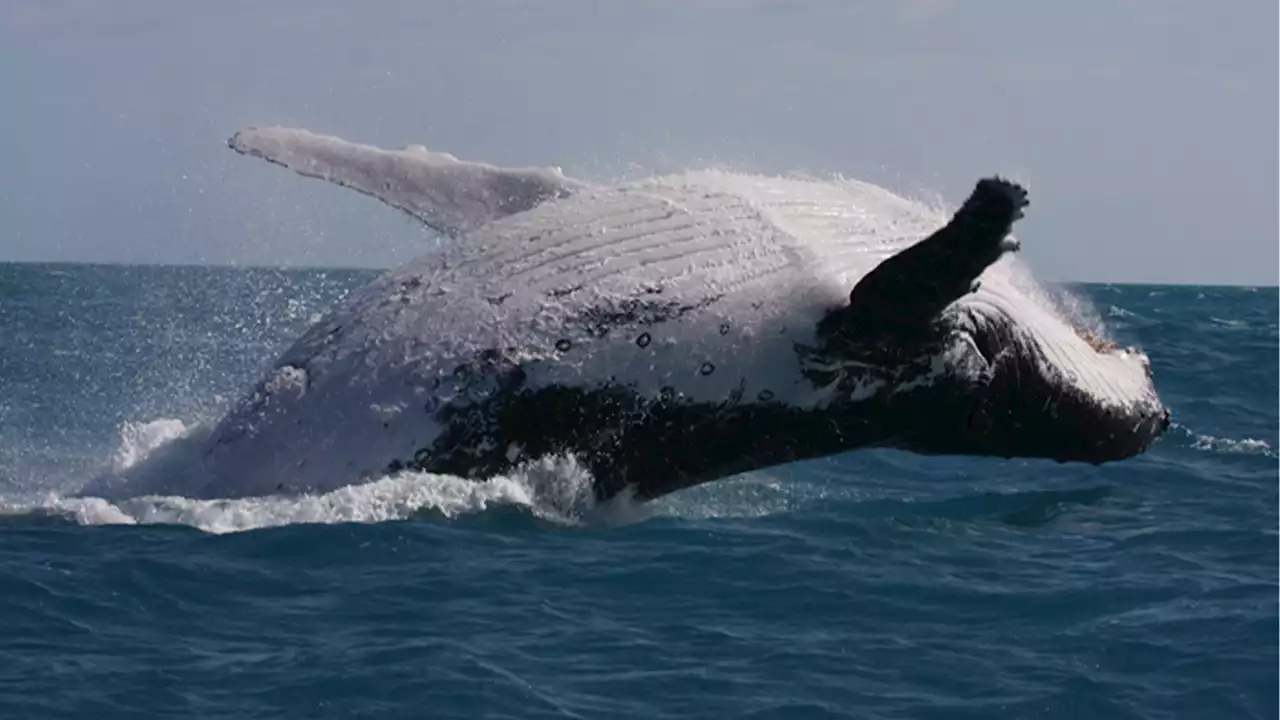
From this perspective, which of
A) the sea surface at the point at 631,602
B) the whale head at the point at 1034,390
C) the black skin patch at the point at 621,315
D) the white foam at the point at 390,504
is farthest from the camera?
the whale head at the point at 1034,390

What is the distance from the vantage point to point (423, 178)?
11500mm

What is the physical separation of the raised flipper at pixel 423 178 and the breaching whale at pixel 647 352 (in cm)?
11

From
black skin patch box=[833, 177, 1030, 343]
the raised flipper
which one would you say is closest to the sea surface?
black skin patch box=[833, 177, 1030, 343]

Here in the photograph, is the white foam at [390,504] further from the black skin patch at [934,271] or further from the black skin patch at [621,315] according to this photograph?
the black skin patch at [934,271]

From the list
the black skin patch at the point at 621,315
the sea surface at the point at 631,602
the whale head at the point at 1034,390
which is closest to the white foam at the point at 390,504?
the sea surface at the point at 631,602

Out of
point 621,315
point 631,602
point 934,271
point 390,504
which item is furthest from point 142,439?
point 934,271

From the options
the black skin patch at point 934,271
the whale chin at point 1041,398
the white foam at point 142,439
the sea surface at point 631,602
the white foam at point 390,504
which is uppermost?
the black skin patch at point 934,271

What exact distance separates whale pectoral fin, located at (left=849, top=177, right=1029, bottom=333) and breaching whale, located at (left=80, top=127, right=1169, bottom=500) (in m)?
0.02

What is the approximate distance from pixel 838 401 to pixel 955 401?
779 millimetres

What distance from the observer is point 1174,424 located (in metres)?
21.1

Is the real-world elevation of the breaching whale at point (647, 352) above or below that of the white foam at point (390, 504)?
above

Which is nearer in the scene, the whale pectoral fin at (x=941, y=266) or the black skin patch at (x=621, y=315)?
the whale pectoral fin at (x=941, y=266)

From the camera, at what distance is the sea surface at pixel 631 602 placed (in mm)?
8180

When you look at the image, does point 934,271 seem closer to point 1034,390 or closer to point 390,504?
point 1034,390
